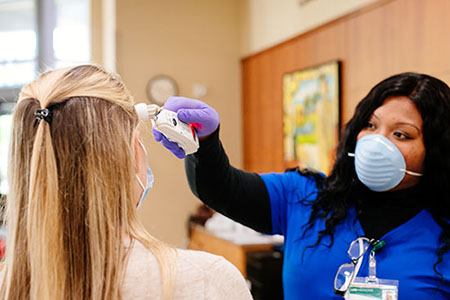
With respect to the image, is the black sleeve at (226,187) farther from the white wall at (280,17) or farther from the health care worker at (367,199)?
the white wall at (280,17)

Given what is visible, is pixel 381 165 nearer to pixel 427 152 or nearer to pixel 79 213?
pixel 427 152

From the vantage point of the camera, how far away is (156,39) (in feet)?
17.3

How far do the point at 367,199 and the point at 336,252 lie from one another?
0.23m

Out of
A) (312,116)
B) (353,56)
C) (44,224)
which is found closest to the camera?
(44,224)

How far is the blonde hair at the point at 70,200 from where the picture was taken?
2.72 feet

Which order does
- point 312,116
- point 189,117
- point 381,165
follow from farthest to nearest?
point 312,116 < point 381,165 < point 189,117

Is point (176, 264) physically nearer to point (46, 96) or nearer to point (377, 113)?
point (46, 96)

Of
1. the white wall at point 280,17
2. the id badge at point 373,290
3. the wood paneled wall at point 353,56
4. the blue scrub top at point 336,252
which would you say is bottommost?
the id badge at point 373,290

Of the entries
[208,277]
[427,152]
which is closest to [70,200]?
[208,277]

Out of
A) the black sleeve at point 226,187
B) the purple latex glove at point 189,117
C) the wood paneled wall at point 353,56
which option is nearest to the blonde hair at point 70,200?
the purple latex glove at point 189,117

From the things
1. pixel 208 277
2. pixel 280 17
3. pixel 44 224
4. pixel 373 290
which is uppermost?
pixel 280 17

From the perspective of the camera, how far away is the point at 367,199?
1.58m

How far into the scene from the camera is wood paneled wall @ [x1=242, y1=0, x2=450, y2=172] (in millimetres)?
2791

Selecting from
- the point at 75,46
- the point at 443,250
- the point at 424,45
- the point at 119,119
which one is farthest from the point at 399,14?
the point at 75,46
